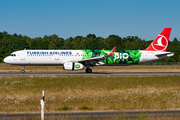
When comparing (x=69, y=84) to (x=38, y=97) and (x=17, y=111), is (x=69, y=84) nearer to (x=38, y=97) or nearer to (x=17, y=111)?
(x=38, y=97)

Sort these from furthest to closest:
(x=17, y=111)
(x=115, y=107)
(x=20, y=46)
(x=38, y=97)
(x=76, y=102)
Result: (x=20, y=46) < (x=38, y=97) < (x=76, y=102) < (x=115, y=107) < (x=17, y=111)

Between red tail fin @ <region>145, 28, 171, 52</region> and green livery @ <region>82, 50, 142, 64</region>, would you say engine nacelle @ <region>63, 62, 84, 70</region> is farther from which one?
red tail fin @ <region>145, 28, 171, 52</region>

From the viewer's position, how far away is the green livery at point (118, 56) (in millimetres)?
46969

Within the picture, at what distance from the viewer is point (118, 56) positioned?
47688 millimetres

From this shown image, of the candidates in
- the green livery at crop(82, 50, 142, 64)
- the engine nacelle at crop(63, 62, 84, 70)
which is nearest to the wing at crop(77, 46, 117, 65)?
the green livery at crop(82, 50, 142, 64)

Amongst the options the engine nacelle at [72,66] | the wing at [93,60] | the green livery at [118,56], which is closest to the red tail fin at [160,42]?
the green livery at [118,56]

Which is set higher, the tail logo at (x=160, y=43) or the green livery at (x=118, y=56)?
the tail logo at (x=160, y=43)

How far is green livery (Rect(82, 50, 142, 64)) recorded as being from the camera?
47.0 m

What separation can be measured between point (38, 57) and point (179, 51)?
9476 centimetres

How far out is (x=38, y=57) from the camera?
45125mm

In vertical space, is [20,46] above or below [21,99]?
above

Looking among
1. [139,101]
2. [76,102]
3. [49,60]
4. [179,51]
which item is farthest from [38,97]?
[179,51]

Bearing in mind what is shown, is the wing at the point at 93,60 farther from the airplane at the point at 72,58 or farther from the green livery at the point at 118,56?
the green livery at the point at 118,56

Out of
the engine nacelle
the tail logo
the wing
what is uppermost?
the tail logo
